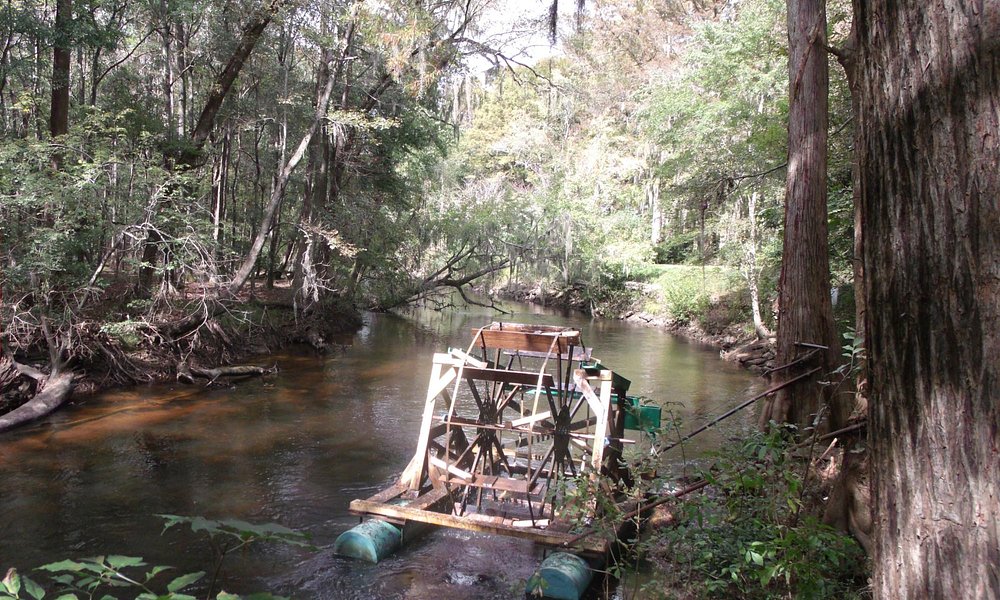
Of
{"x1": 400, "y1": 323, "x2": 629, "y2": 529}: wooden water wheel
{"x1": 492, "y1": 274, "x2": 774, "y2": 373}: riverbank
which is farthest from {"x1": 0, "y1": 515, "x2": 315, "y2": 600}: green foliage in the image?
{"x1": 492, "y1": 274, "x2": 774, "y2": 373}: riverbank

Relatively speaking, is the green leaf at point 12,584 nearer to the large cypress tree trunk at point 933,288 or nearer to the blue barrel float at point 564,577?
the large cypress tree trunk at point 933,288

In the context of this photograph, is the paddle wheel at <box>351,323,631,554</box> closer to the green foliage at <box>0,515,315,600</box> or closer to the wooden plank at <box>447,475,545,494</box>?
the wooden plank at <box>447,475,545,494</box>

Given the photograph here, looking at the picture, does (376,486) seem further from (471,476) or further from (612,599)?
(612,599)

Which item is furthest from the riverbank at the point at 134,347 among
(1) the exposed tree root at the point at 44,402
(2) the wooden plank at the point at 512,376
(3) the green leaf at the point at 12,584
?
(3) the green leaf at the point at 12,584

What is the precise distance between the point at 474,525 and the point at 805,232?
15.2 ft

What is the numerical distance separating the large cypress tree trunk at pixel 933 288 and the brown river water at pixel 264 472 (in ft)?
11.0

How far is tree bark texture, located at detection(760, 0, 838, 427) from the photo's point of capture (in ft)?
23.4

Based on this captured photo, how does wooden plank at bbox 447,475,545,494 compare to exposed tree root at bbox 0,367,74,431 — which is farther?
exposed tree root at bbox 0,367,74,431

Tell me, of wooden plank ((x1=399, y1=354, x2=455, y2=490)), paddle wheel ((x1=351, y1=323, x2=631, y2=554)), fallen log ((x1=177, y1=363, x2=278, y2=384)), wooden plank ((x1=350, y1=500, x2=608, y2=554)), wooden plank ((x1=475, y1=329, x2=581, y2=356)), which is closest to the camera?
wooden plank ((x1=350, y1=500, x2=608, y2=554))

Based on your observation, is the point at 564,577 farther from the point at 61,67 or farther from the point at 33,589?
the point at 61,67

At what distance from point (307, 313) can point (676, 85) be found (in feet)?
49.2

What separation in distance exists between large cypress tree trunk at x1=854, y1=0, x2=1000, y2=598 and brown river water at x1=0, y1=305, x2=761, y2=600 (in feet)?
11.0

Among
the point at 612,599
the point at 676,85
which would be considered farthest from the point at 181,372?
the point at 676,85

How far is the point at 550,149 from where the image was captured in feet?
125
